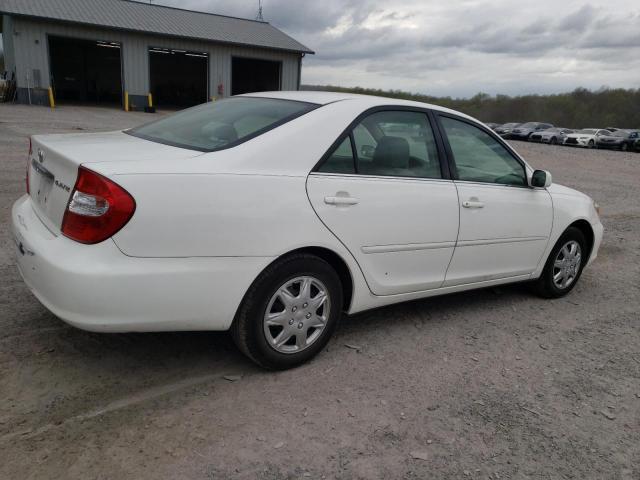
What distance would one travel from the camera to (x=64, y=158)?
110 inches

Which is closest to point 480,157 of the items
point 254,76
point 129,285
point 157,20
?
point 129,285

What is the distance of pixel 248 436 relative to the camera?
102 inches

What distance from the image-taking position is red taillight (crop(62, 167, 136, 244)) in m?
2.52

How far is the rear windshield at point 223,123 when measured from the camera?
312cm

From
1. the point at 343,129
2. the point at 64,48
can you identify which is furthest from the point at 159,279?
the point at 64,48

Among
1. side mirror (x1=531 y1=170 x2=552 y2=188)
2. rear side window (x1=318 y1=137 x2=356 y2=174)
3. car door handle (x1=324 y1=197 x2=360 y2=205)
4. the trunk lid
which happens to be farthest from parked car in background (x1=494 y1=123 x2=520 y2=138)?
the trunk lid

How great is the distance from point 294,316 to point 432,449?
3.36 ft

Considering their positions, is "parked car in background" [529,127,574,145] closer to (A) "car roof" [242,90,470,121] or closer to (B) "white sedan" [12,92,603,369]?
(B) "white sedan" [12,92,603,369]

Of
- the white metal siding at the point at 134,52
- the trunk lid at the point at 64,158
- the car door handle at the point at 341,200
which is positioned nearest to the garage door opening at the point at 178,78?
the white metal siding at the point at 134,52

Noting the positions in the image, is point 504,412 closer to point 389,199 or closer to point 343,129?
point 389,199

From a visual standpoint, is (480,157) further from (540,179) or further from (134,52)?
(134,52)

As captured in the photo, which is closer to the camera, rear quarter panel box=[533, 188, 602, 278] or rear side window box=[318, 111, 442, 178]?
rear side window box=[318, 111, 442, 178]

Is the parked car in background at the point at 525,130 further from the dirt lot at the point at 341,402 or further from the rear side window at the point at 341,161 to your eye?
the rear side window at the point at 341,161

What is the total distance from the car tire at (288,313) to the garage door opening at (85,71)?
36794 millimetres
